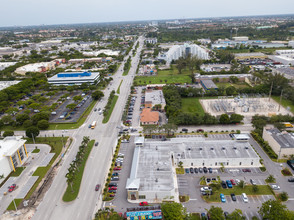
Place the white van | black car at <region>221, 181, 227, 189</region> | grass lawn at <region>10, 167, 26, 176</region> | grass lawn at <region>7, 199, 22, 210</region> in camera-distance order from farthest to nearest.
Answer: grass lawn at <region>10, 167, 26, 176</region>, black car at <region>221, 181, 227, 189</region>, grass lawn at <region>7, 199, 22, 210</region>, the white van


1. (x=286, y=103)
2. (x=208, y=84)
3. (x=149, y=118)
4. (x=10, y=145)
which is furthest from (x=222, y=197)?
(x=208, y=84)

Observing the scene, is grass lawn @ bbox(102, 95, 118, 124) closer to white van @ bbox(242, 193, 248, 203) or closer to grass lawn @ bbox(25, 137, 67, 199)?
grass lawn @ bbox(25, 137, 67, 199)

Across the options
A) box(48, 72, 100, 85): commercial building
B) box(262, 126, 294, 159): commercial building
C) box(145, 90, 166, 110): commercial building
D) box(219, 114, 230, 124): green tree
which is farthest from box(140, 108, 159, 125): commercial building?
box(48, 72, 100, 85): commercial building

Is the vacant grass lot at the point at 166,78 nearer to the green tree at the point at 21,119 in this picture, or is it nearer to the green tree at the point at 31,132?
the green tree at the point at 21,119

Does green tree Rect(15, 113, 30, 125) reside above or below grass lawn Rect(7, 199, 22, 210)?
above

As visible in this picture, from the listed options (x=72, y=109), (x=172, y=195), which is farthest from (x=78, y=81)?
(x=172, y=195)

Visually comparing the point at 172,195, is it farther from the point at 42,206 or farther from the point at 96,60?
the point at 96,60

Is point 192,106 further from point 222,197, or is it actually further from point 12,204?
point 12,204
